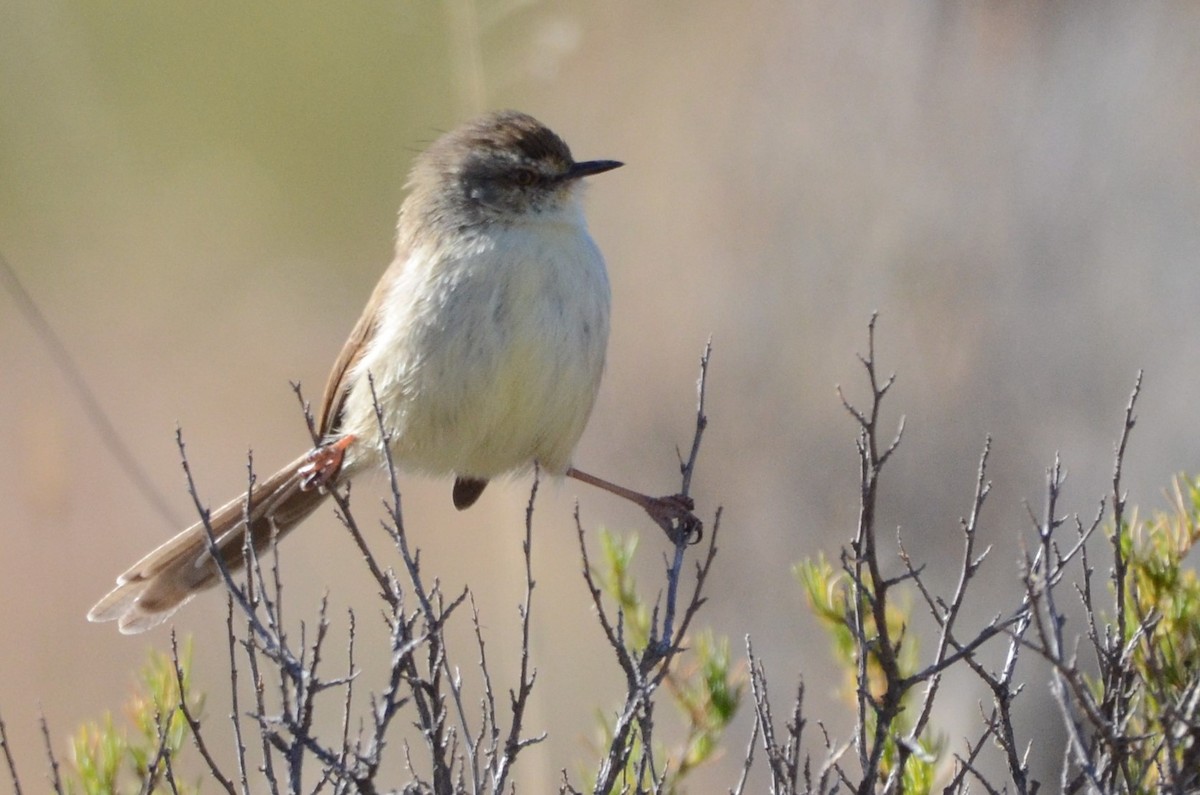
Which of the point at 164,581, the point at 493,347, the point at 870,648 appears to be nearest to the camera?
the point at 870,648

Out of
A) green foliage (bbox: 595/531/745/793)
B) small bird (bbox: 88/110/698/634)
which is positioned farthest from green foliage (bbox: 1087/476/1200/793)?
small bird (bbox: 88/110/698/634)

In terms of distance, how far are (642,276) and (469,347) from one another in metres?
2.78

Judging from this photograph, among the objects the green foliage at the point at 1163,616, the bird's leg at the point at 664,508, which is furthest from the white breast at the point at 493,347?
the green foliage at the point at 1163,616

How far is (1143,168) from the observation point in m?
4.77

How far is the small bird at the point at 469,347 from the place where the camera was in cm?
404

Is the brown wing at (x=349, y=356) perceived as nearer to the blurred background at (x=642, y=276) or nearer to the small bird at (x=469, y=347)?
the small bird at (x=469, y=347)

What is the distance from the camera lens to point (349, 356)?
4641 millimetres

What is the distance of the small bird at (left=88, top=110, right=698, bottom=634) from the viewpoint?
404 cm

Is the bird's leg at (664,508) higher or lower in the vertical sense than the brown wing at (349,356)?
lower

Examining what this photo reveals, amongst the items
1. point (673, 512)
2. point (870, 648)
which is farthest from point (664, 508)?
point (870, 648)

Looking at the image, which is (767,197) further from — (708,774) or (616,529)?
(708,774)

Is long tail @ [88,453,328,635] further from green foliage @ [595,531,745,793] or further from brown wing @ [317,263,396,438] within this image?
green foliage @ [595,531,745,793]

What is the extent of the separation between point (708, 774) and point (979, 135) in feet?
10.8

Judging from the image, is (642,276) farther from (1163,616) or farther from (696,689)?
(1163,616)
